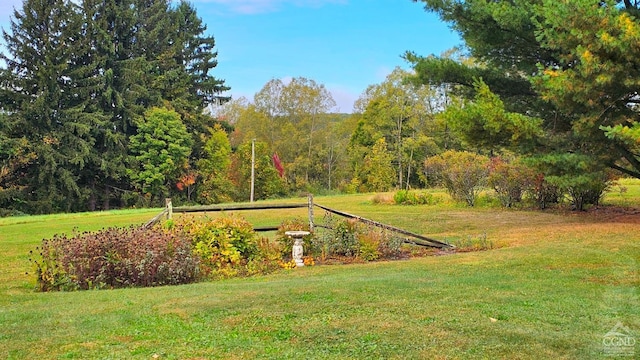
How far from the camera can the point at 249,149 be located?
1644 inches

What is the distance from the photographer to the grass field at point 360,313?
373 cm

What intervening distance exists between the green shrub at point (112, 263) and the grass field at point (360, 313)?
483mm

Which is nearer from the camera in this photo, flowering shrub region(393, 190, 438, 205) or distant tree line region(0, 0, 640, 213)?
distant tree line region(0, 0, 640, 213)

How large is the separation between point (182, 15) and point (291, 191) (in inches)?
779

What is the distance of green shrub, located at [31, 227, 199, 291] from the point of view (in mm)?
7082

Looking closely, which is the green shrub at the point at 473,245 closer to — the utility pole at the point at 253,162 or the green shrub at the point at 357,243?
the green shrub at the point at 357,243

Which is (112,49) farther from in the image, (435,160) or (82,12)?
(435,160)

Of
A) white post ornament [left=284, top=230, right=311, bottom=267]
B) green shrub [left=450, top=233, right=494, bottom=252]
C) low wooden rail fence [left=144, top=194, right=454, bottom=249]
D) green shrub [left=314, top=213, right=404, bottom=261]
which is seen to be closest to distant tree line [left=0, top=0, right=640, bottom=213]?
green shrub [left=450, top=233, right=494, bottom=252]

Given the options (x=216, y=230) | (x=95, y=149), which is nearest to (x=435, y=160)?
(x=216, y=230)

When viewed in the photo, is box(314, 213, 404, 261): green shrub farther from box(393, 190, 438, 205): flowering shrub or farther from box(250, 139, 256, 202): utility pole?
box(250, 139, 256, 202): utility pole

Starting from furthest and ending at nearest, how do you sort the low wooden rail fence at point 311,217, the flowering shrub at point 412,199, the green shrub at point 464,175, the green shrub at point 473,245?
the flowering shrub at point 412,199 → the green shrub at point 464,175 → the green shrub at point 473,245 → the low wooden rail fence at point 311,217

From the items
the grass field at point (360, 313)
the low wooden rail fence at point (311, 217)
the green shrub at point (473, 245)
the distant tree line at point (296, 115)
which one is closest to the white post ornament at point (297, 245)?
the grass field at point (360, 313)

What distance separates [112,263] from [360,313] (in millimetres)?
4314

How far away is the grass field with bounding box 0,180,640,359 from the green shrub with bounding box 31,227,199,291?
0.48 metres
